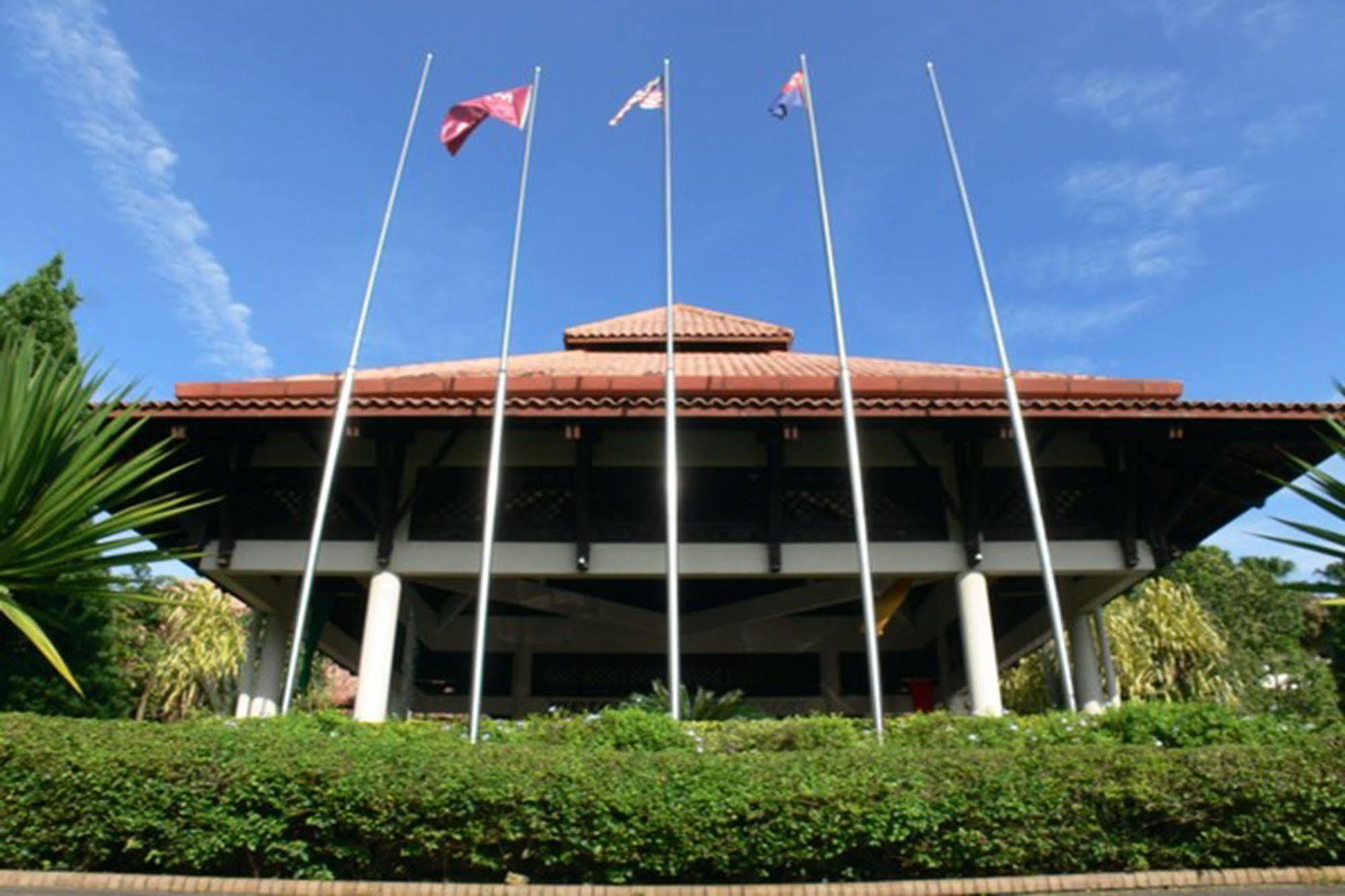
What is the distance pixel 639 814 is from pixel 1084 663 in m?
10.7

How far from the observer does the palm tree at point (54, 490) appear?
7.05 meters

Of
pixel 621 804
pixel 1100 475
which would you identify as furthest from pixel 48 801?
pixel 1100 475

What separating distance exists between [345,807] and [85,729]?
7.66 feet

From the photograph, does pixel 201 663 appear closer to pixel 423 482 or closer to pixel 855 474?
pixel 423 482

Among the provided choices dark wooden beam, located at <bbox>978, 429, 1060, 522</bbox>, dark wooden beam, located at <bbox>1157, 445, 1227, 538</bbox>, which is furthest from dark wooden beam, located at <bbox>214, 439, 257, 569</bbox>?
dark wooden beam, located at <bbox>1157, 445, 1227, 538</bbox>

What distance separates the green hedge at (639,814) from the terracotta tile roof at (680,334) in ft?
49.4

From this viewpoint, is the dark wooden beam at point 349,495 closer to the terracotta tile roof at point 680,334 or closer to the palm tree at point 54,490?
the palm tree at point 54,490

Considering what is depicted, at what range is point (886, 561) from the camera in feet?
38.9

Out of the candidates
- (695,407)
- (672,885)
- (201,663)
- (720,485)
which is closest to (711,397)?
(695,407)

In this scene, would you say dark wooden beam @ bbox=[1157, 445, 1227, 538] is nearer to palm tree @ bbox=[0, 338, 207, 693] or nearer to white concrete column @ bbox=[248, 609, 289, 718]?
palm tree @ bbox=[0, 338, 207, 693]

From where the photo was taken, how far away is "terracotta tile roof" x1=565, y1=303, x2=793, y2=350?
802 inches

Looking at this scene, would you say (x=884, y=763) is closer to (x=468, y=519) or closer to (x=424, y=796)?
(x=424, y=796)

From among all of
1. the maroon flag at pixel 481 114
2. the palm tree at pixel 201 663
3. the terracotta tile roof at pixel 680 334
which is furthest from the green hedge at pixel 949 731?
the palm tree at pixel 201 663

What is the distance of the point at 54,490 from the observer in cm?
734
